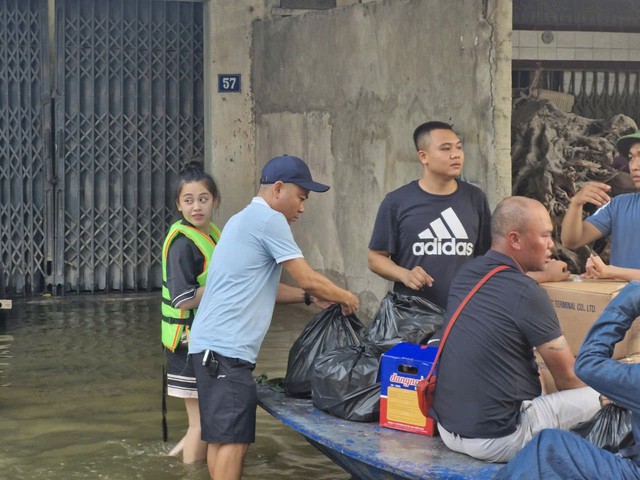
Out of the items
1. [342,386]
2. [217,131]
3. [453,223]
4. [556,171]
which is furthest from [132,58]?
[342,386]

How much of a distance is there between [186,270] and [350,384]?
113cm

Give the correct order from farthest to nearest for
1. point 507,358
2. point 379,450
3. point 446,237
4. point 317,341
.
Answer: point 446,237, point 317,341, point 379,450, point 507,358

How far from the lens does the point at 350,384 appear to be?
448 cm

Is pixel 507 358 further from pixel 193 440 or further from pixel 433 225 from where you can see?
pixel 193 440

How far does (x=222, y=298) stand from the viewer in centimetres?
460

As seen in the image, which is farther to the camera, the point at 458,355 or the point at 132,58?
the point at 132,58

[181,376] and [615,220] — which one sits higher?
[615,220]

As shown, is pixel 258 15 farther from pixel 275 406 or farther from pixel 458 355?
pixel 458 355

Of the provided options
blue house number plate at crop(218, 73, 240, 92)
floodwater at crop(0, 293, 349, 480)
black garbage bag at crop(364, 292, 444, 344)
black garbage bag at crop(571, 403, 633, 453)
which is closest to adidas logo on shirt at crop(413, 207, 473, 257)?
black garbage bag at crop(364, 292, 444, 344)

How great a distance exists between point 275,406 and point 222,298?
0.55 m

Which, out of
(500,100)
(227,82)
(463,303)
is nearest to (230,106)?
(227,82)

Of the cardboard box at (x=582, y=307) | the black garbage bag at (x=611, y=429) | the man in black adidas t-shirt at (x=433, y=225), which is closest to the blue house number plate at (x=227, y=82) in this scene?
the man in black adidas t-shirt at (x=433, y=225)

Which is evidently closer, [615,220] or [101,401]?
[615,220]

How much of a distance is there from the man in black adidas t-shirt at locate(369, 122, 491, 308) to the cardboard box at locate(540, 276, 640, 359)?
0.78 m
